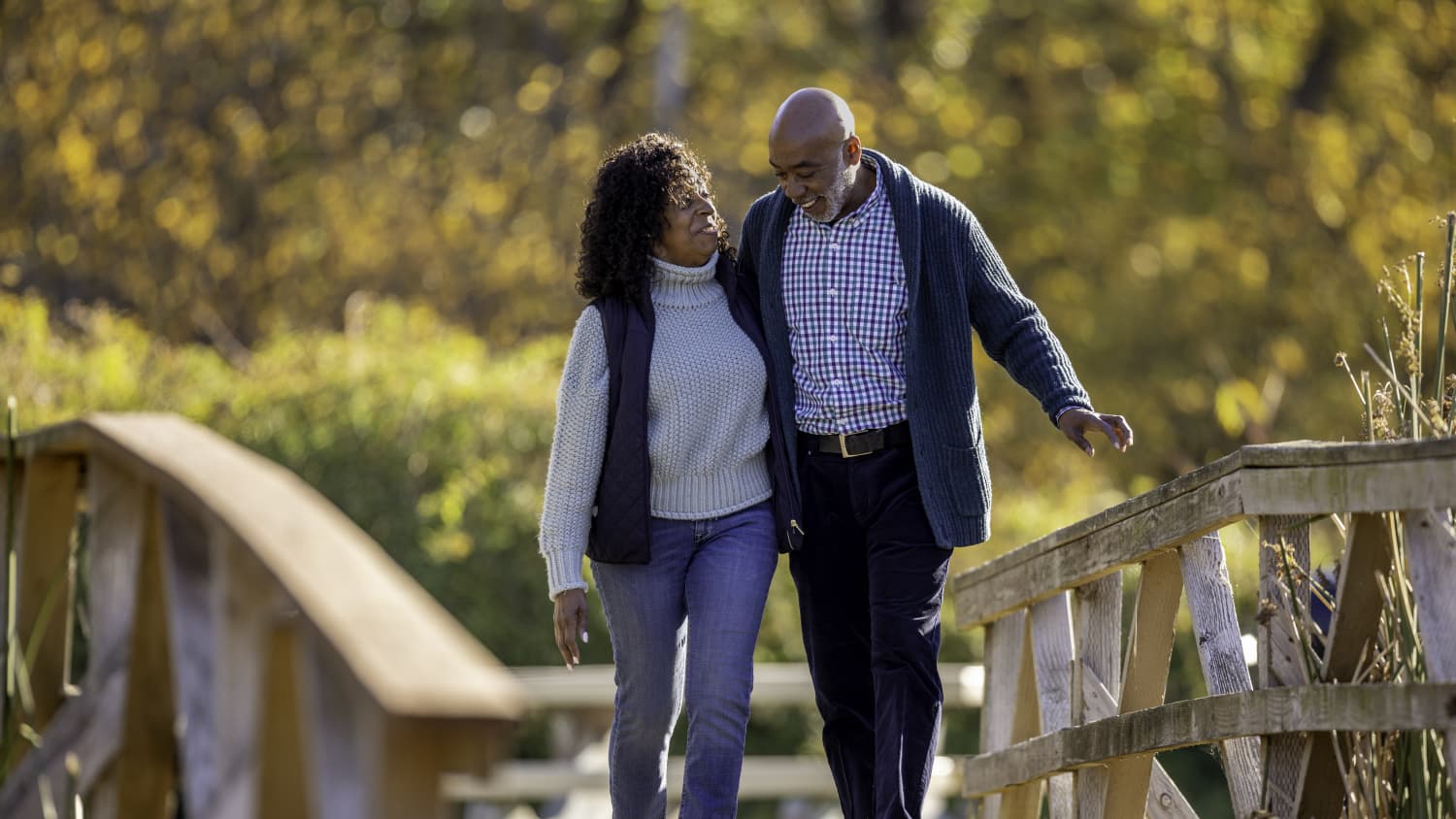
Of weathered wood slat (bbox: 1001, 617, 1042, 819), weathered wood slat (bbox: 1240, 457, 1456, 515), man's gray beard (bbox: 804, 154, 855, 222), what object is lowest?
weathered wood slat (bbox: 1001, 617, 1042, 819)

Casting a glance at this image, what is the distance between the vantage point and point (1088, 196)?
16297mm

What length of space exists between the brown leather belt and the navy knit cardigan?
0.24ft

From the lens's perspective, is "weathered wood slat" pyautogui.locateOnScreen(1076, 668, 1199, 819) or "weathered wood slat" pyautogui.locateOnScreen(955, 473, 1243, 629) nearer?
"weathered wood slat" pyautogui.locateOnScreen(955, 473, 1243, 629)

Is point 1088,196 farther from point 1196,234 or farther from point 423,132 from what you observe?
point 423,132

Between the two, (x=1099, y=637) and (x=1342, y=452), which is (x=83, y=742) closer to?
(x=1099, y=637)

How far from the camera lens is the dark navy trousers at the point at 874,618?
3854 mm

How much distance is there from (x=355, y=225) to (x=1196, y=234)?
23.7 ft

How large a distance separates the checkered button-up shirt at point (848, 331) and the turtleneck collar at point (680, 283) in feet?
0.60

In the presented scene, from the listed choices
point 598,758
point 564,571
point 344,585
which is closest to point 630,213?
point 564,571

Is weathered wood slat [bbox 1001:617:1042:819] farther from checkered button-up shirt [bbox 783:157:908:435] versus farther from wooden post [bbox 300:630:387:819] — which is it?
wooden post [bbox 300:630:387:819]

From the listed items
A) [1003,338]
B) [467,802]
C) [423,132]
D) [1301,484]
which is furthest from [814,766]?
[423,132]

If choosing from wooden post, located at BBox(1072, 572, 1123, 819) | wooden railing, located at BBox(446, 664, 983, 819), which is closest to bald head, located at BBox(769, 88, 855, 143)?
wooden post, located at BBox(1072, 572, 1123, 819)

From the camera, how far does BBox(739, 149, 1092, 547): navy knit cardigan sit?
3889 mm

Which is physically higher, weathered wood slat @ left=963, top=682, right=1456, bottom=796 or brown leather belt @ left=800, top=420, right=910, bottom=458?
Answer: brown leather belt @ left=800, top=420, right=910, bottom=458
